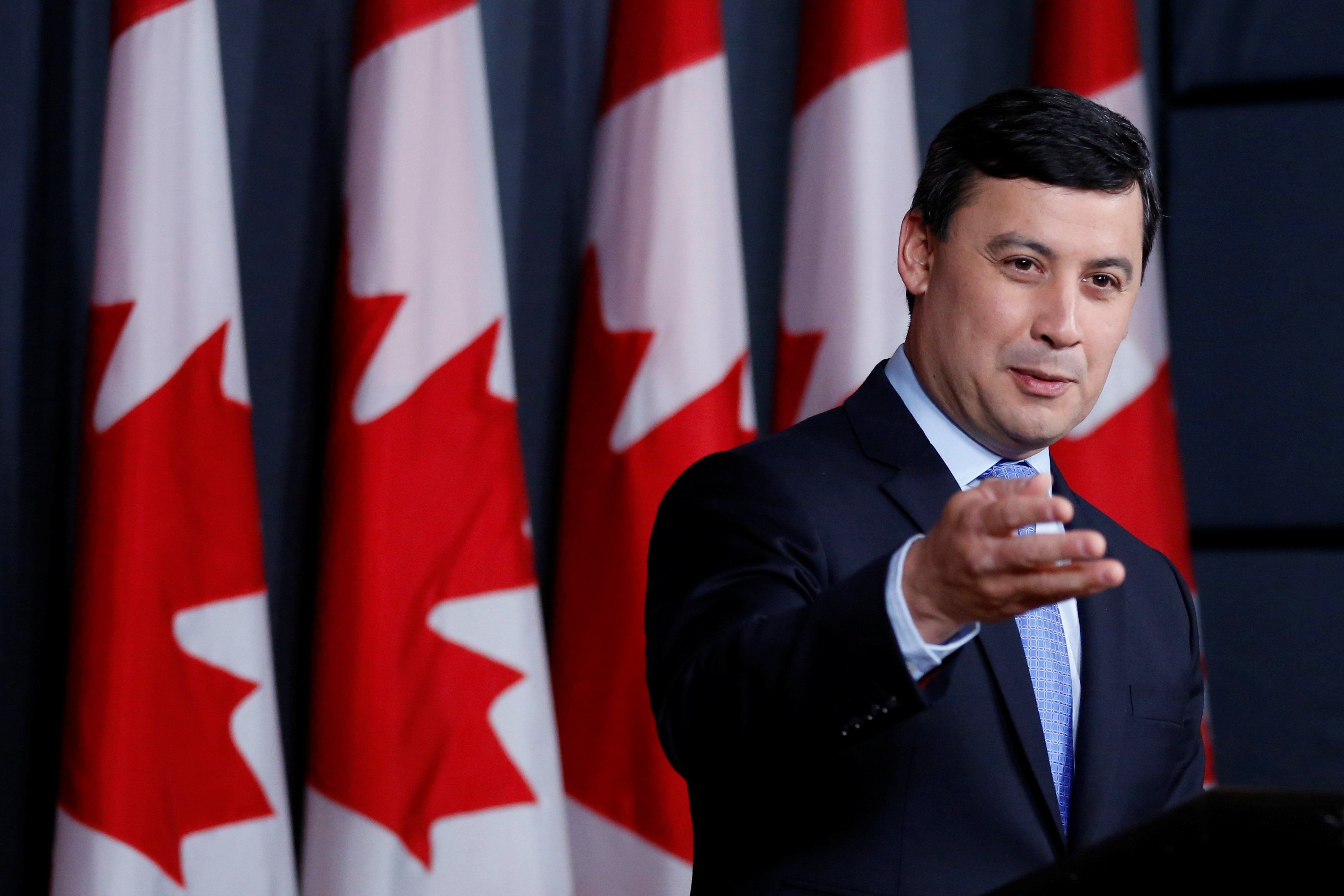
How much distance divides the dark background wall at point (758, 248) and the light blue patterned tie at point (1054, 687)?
1150 mm

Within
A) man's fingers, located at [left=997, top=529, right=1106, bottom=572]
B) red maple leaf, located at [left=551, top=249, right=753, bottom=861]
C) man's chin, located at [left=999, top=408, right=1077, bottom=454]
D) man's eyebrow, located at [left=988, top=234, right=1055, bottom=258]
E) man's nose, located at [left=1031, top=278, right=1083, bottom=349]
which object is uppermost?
man's eyebrow, located at [left=988, top=234, right=1055, bottom=258]

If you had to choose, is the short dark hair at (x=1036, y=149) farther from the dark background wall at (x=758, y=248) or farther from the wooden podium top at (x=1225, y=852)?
the dark background wall at (x=758, y=248)

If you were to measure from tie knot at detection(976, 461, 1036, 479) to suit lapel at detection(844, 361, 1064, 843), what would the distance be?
0.05 metres

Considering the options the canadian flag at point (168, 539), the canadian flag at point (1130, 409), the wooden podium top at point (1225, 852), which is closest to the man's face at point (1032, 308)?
the wooden podium top at point (1225, 852)

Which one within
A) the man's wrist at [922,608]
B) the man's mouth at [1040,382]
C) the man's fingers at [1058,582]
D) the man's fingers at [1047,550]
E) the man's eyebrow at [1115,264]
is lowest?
the man's wrist at [922,608]

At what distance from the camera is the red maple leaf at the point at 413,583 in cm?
176

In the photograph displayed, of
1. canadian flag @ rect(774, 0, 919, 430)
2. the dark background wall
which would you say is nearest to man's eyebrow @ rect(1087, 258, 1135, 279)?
canadian flag @ rect(774, 0, 919, 430)

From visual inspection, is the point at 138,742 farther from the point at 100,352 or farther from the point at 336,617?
the point at 100,352

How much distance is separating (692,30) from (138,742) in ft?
3.98

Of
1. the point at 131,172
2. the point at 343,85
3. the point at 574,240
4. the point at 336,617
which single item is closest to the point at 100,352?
the point at 131,172

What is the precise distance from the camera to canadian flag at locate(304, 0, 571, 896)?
176cm

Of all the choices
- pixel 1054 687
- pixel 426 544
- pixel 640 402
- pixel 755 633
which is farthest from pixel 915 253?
pixel 426 544

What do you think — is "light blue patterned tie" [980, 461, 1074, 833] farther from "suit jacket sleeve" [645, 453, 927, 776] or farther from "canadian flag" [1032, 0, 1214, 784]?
"canadian flag" [1032, 0, 1214, 784]

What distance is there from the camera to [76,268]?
76.7 inches
